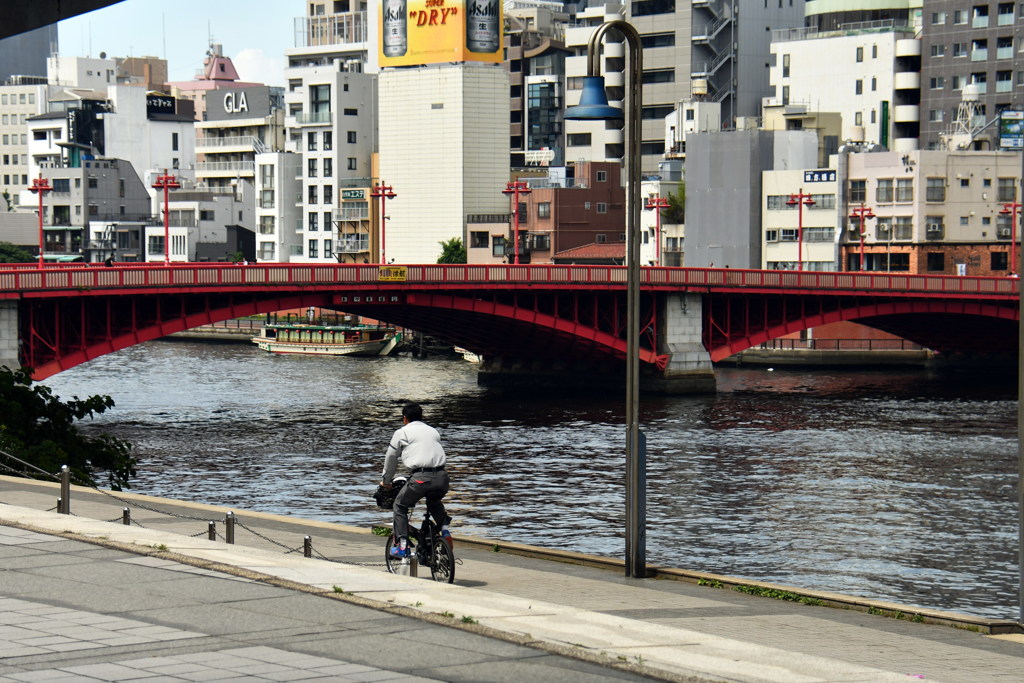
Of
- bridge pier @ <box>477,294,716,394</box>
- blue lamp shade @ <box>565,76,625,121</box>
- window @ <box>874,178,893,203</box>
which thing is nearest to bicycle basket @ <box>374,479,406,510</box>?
blue lamp shade @ <box>565,76,625,121</box>

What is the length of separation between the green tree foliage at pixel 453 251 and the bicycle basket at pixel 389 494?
375 feet

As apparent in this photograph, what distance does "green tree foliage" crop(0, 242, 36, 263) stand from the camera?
161625mm

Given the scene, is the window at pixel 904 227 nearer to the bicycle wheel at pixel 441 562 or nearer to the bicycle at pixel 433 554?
the bicycle at pixel 433 554

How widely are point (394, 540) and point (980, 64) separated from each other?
110 meters

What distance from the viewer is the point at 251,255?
177125mm

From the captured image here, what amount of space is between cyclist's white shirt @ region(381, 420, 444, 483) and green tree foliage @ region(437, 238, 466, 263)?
115 metres

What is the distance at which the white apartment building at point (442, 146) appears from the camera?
13825cm

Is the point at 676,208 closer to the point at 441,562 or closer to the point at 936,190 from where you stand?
the point at 936,190

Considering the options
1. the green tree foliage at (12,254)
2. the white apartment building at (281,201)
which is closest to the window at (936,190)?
the white apartment building at (281,201)

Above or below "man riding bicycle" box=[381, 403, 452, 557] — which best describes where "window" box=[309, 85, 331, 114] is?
above

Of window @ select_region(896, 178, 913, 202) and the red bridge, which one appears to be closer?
the red bridge

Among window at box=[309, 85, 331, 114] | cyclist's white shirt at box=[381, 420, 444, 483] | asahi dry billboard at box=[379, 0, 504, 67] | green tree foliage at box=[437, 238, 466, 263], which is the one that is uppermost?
asahi dry billboard at box=[379, 0, 504, 67]

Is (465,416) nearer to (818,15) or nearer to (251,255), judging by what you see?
(818,15)

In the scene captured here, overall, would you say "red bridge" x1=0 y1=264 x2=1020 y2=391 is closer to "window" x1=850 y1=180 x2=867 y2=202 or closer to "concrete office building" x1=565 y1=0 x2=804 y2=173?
"window" x1=850 y1=180 x2=867 y2=202
